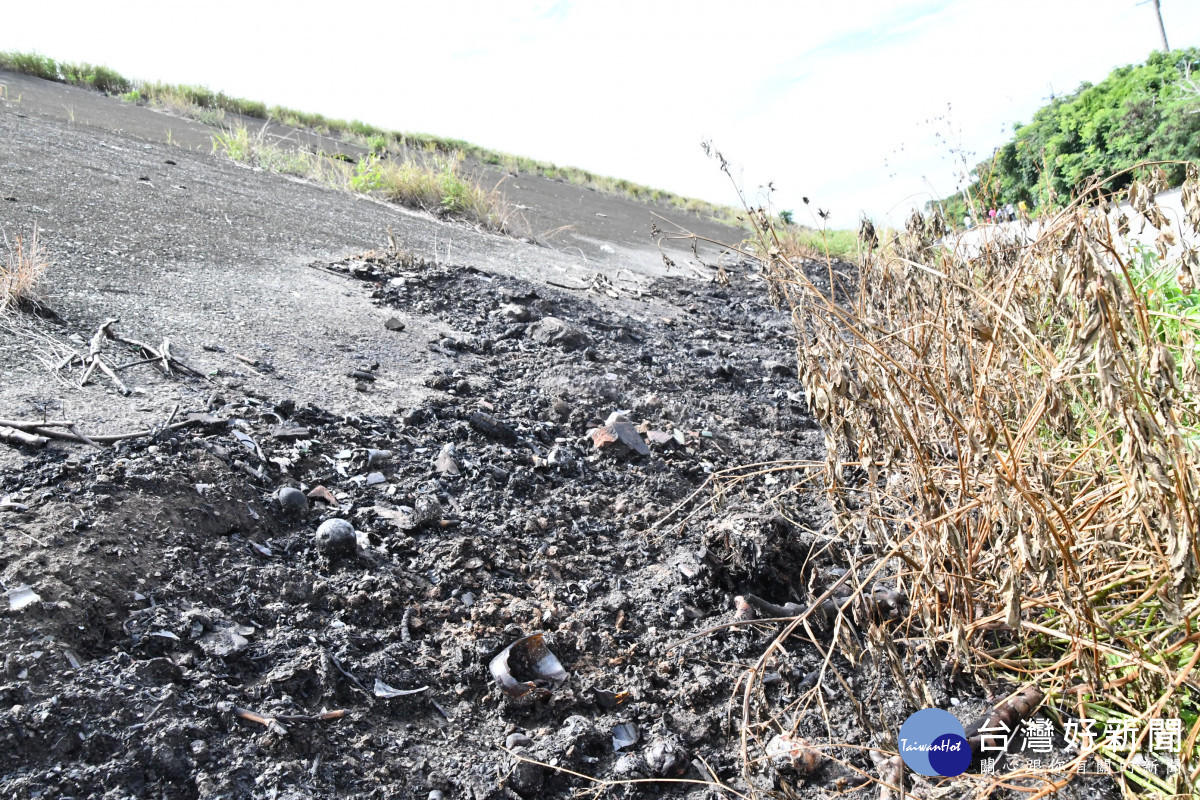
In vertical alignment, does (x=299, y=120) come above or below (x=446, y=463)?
above

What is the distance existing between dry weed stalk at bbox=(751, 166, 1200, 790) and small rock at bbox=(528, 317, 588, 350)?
6.39ft

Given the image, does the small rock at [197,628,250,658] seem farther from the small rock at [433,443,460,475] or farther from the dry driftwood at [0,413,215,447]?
the small rock at [433,443,460,475]

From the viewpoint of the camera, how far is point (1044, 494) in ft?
3.75

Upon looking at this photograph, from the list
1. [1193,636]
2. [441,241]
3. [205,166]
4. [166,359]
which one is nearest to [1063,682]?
[1193,636]

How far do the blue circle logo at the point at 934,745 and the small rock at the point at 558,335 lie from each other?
2.50 metres

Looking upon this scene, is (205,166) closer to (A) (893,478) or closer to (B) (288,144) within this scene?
(B) (288,144)

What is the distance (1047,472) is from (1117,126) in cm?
1223

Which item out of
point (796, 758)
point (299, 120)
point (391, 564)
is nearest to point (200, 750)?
point (391, 564)

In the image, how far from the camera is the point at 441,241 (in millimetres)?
5551

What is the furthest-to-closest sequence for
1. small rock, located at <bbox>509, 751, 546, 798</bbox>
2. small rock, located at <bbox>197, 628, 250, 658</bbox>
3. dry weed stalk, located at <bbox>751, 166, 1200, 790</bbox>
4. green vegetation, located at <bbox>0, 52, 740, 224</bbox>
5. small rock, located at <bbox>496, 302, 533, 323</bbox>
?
green vegetation, located at <bbox>0, 52, 740, 224</bbox>, small rock, located at <bbox>496, 302, 533, 323</bbox>, small rock, located at <bbox>197, 628, 250, 658</bbox>, small rock, located at <bbox>509, 751, 546, 798</bbox>, dry weed stalk, located at <bbox>751, 166, 1200, 790</bbox>

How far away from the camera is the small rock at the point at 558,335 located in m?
3.59

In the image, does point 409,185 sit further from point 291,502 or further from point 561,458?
point 291,502

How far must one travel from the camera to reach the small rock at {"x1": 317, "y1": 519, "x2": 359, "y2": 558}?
1.81 metres

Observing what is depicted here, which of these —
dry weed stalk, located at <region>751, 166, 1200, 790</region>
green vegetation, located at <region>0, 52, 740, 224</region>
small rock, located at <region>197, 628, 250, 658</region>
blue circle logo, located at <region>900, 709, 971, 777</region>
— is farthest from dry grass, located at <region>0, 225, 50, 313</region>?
green vegetation, located at <region>0, 52, 740, 224</region>
